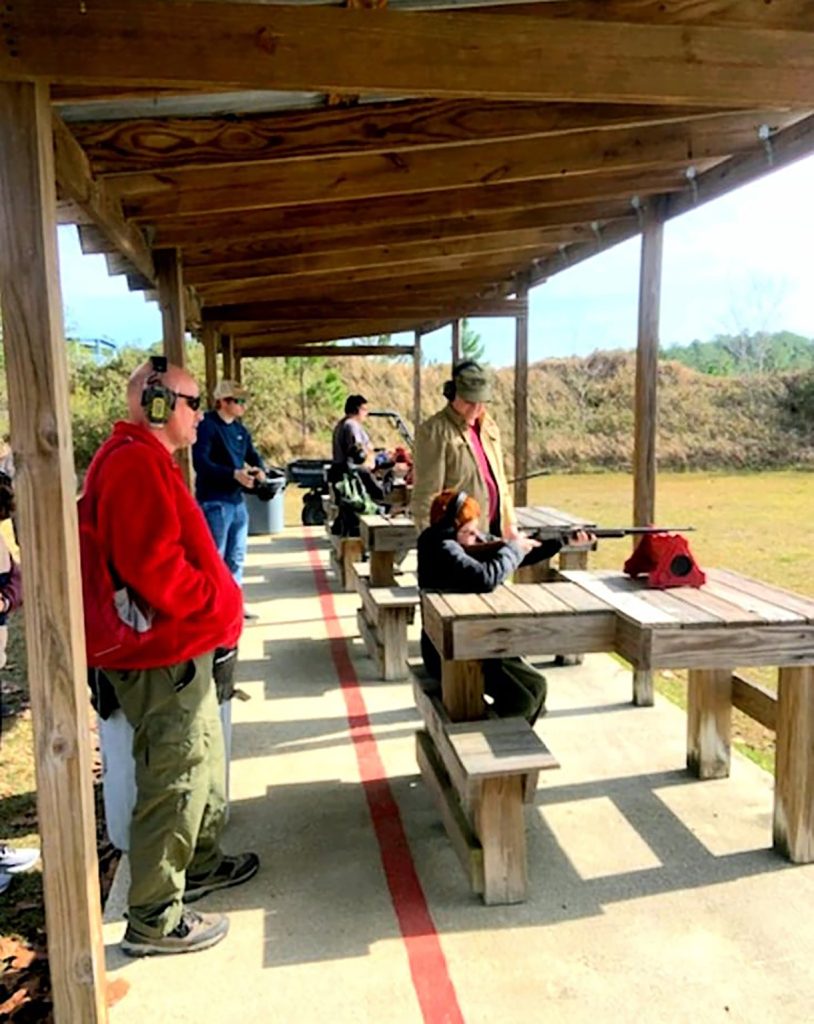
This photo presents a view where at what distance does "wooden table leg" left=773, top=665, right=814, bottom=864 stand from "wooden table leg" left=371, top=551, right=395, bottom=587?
2.84 m

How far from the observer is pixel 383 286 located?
7125 millimetres

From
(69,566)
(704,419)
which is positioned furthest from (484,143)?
(704,419)

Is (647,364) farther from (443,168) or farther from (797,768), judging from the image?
(797,768)

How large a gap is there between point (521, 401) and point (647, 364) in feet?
9.43

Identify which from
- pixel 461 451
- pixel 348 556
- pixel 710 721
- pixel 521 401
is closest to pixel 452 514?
pixel 461 451

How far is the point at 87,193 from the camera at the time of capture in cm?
284

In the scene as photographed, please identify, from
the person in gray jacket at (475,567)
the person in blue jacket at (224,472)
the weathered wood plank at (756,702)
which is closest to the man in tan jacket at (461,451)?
the person in gray jacket at (475,567)

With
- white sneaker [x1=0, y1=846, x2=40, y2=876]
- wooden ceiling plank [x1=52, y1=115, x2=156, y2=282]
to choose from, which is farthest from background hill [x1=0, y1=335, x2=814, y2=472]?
white sneaker [x1=0, y1=846, x2=40, y2=876]

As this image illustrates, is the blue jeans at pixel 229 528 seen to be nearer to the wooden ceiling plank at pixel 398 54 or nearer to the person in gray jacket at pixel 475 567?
the person in gray jacket at pixel 475 567

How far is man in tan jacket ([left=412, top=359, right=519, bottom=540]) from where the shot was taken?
356cm

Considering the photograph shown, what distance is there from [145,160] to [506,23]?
4.89 feet

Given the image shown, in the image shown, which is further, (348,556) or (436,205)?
(348,556)

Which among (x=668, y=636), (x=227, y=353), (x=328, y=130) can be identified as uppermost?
(x=328, y=130)

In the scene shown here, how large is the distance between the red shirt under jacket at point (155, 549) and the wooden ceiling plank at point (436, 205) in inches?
83.8
